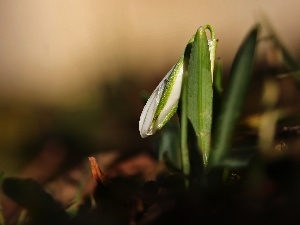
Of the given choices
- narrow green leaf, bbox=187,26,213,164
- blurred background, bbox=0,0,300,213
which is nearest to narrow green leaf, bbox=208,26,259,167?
narrow green leaf, bbox=187,26,213,164

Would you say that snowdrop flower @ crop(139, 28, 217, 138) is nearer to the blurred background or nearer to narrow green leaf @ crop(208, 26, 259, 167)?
narrow green leaf @ crop(208, 26, 259, 167)

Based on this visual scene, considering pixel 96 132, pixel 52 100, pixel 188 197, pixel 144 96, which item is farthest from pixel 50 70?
pixel 188 197

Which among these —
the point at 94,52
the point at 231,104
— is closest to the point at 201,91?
the point at 231,104

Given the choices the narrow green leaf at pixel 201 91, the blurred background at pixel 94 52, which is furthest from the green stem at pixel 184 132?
the blurred background at pixel 94 52

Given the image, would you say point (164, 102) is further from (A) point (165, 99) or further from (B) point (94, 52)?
(B) point (94, 52)

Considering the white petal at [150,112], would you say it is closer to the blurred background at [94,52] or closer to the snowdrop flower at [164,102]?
the snowdrop flower at [164,102]

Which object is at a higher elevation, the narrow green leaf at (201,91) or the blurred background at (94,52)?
the narrow green leaf at (201,91)
